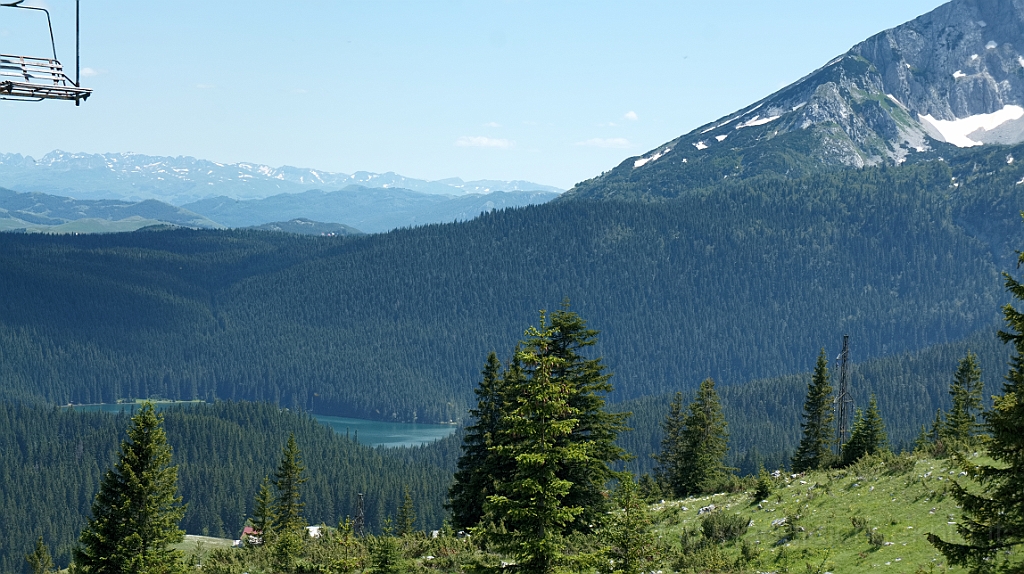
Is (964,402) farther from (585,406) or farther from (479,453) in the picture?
(585,406)

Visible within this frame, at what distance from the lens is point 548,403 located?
3164 cm

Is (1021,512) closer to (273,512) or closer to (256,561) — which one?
(256,561)

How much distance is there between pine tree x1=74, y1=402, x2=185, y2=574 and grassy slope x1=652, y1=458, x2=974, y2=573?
2129 cm

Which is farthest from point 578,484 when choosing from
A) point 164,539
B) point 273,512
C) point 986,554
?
point 273,512

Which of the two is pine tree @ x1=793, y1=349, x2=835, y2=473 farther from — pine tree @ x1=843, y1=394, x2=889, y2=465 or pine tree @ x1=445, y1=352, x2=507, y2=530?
pine tree @ x1=445, y1=352, x2=507, y2=530

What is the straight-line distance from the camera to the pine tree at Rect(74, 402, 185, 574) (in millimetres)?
44188

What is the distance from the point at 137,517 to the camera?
45.0 metres

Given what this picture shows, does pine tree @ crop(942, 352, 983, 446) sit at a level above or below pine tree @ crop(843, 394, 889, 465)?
below

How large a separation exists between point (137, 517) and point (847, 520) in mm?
29223

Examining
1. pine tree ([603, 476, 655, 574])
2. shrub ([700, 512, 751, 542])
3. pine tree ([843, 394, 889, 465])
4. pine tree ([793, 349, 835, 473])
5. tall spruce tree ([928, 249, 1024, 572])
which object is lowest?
pine tree ([793, 349, 835, 473])

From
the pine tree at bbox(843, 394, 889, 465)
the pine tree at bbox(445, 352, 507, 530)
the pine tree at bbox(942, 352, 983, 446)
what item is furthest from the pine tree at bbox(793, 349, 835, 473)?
the pine tree at bbox(445, 352, 507, 530)

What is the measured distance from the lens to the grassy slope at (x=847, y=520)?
3356 centimetres

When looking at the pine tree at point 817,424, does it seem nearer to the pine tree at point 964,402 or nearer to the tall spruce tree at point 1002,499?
the pine tree at point 964,402

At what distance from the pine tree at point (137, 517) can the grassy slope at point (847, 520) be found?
69.8 feet
